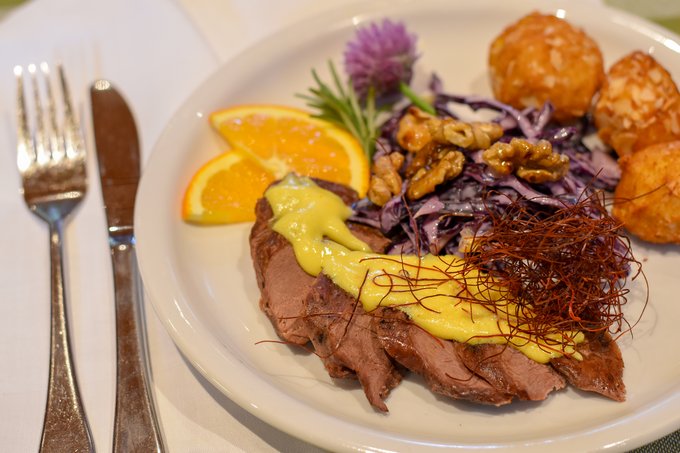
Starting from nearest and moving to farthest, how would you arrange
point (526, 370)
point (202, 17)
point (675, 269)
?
point (526, 370) → point (675, 269) → point (202, 17)

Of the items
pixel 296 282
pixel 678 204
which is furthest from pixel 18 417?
pixel 678 204

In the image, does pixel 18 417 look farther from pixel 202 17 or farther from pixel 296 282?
pixel 202 17

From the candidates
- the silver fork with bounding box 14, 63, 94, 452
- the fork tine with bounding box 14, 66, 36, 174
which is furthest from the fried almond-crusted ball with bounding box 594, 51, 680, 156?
the fork tine with bounding box 14, 66, 36, 174

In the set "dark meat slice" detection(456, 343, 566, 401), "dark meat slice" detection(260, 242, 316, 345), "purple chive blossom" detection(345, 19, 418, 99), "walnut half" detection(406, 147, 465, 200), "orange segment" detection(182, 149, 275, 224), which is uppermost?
"purple chive blossom" detection(345, 19, 418, 99)

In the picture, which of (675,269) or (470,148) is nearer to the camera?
(675,269)

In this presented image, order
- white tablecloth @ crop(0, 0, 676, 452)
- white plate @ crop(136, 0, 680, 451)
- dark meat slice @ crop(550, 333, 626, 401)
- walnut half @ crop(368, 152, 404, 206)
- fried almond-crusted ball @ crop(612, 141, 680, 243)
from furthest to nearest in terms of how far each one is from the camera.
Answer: walnut half @ crop(368, 152, 404, 206)
fried almond-crusted ball @ crop(612, 141, 680, 243)
white tablecloth @ crop(0, 0, 676, 452)
dark meat slice @ crop(550, 333, 626, 401)
white plate @ crop(136, 0, 680, 451)

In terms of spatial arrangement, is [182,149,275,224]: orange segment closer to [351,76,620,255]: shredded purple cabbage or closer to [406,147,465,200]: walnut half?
[351,76,620,255]: shredded purple cabbage
